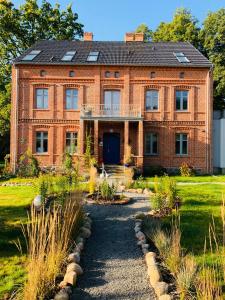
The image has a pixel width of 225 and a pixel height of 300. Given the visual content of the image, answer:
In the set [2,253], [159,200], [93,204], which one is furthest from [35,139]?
[2,253]

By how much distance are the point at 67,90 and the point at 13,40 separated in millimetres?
14528

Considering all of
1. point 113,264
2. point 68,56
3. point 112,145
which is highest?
point 68,56

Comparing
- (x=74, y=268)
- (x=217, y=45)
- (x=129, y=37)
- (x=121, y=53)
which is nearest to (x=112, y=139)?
(x=121, y=53)

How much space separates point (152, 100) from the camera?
23.4 meters

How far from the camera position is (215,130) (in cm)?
2509

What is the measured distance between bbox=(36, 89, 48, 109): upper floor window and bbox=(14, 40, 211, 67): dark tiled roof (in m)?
1.95

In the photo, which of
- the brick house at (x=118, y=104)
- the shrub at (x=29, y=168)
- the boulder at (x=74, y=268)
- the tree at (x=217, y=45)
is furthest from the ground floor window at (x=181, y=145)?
the boulder at (x=74, y=268)

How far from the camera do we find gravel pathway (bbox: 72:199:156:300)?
498 centimetres

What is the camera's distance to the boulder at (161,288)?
480 cm

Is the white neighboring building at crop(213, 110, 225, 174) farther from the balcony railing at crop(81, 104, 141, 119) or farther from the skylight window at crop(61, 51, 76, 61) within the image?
the skylight window at crop(61, 51, 76, 61)

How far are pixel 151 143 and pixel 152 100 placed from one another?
3.07 meters

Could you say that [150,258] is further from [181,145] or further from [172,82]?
[172,82]

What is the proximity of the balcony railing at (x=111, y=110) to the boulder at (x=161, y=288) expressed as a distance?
17104 millimetres

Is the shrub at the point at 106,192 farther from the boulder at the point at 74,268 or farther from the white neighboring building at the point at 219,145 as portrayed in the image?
the white neighboring building at the point at 219,145
